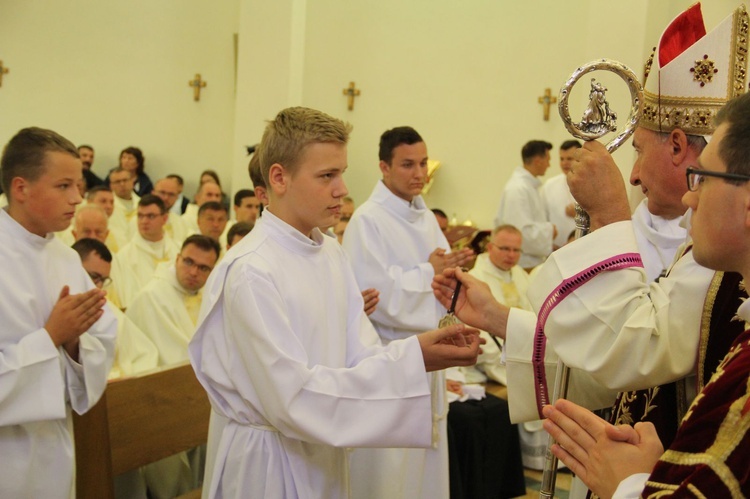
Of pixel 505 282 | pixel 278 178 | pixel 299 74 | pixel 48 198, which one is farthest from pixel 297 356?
pixel 299 74

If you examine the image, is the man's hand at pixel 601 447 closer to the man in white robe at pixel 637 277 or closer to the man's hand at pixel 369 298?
the man in white robe at pixel 637 277

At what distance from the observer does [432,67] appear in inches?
461

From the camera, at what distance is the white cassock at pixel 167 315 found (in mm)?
5602

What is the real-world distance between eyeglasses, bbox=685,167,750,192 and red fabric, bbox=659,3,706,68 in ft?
2.32

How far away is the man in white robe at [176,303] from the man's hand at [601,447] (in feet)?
13.4

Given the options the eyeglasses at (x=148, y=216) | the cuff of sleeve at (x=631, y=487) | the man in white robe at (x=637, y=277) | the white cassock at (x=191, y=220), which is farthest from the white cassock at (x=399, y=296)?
the white cassock at (x=191, y=220)

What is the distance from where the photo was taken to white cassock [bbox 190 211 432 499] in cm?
249

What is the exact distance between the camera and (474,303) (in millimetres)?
2861

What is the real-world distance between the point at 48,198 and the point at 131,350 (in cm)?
228

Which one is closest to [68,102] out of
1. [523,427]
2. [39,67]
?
[39,67]

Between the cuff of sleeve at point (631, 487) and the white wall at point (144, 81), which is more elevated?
the white wall at point (144, 81)

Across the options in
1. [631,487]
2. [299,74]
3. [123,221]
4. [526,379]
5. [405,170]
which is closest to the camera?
[631,487]

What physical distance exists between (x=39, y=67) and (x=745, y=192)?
14.8 meters

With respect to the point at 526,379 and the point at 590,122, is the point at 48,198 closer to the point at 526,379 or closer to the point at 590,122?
the point at 526,379
